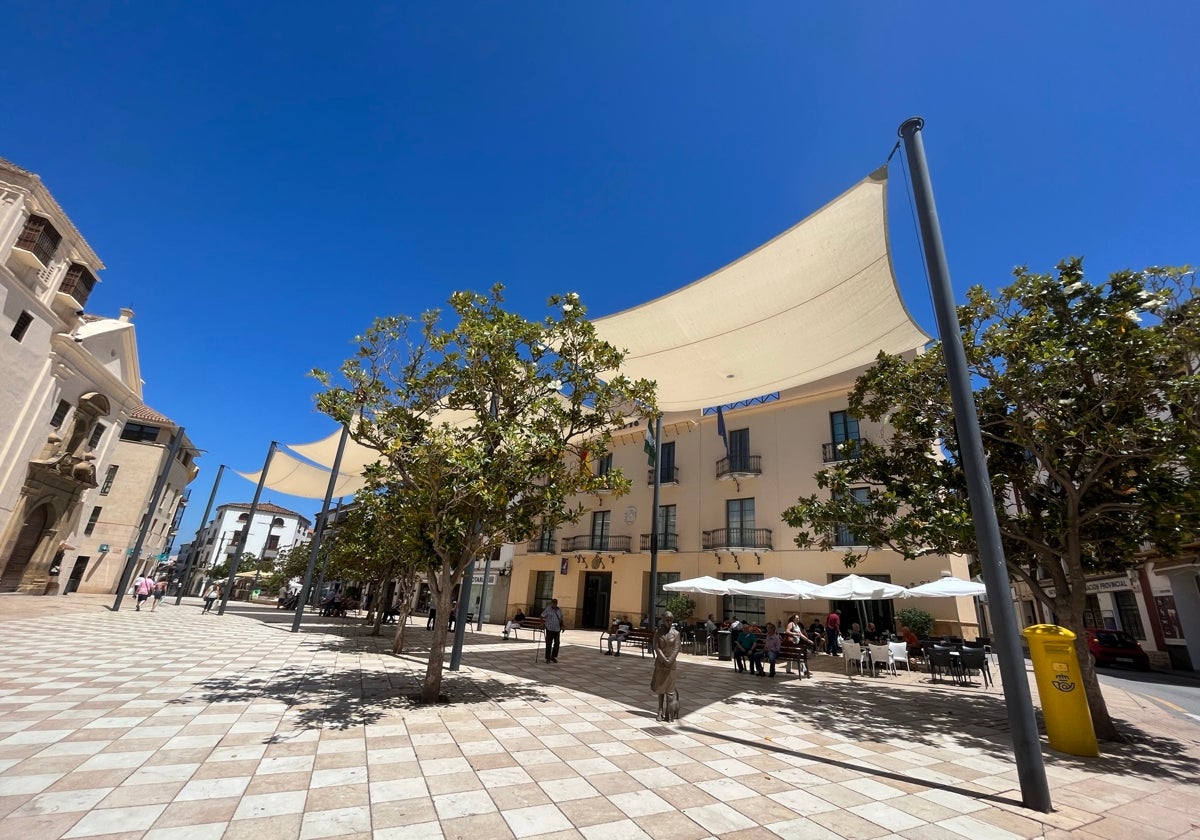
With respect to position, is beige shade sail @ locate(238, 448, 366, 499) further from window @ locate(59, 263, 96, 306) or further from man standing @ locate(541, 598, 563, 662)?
man standing @ locate(541, 598, 563, 662)

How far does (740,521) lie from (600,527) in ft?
22.6

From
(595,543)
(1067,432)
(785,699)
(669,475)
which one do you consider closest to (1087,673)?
(1067,432)

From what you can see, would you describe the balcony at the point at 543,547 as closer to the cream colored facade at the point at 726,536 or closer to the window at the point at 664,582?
the cream colored facade at the point at 726,536

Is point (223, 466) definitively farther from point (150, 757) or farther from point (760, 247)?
point (760, 247)

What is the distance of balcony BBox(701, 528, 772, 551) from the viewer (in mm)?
19109

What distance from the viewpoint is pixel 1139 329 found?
6.64m

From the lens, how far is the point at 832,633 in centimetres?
1518

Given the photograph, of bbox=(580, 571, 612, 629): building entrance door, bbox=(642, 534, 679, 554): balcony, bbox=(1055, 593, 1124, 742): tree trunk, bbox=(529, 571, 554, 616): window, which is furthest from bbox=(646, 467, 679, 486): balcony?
bbox=(1055, 593, 1124, 742): tree trunk

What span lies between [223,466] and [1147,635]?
38.1 meters

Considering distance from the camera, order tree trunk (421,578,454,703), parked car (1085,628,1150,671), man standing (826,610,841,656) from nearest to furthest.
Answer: tree trunk (421,578,454,703), man standing (826,610,841,656), parked car (1085,628,1150,671)

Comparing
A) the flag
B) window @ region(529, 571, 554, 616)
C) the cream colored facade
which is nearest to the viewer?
the cream colored facade

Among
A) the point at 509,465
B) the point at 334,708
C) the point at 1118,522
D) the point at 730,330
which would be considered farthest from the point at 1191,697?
the point at 334,708

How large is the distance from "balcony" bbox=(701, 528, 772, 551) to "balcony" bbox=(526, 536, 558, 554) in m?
8.31

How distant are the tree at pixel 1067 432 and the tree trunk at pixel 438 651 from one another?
649 centimetres
